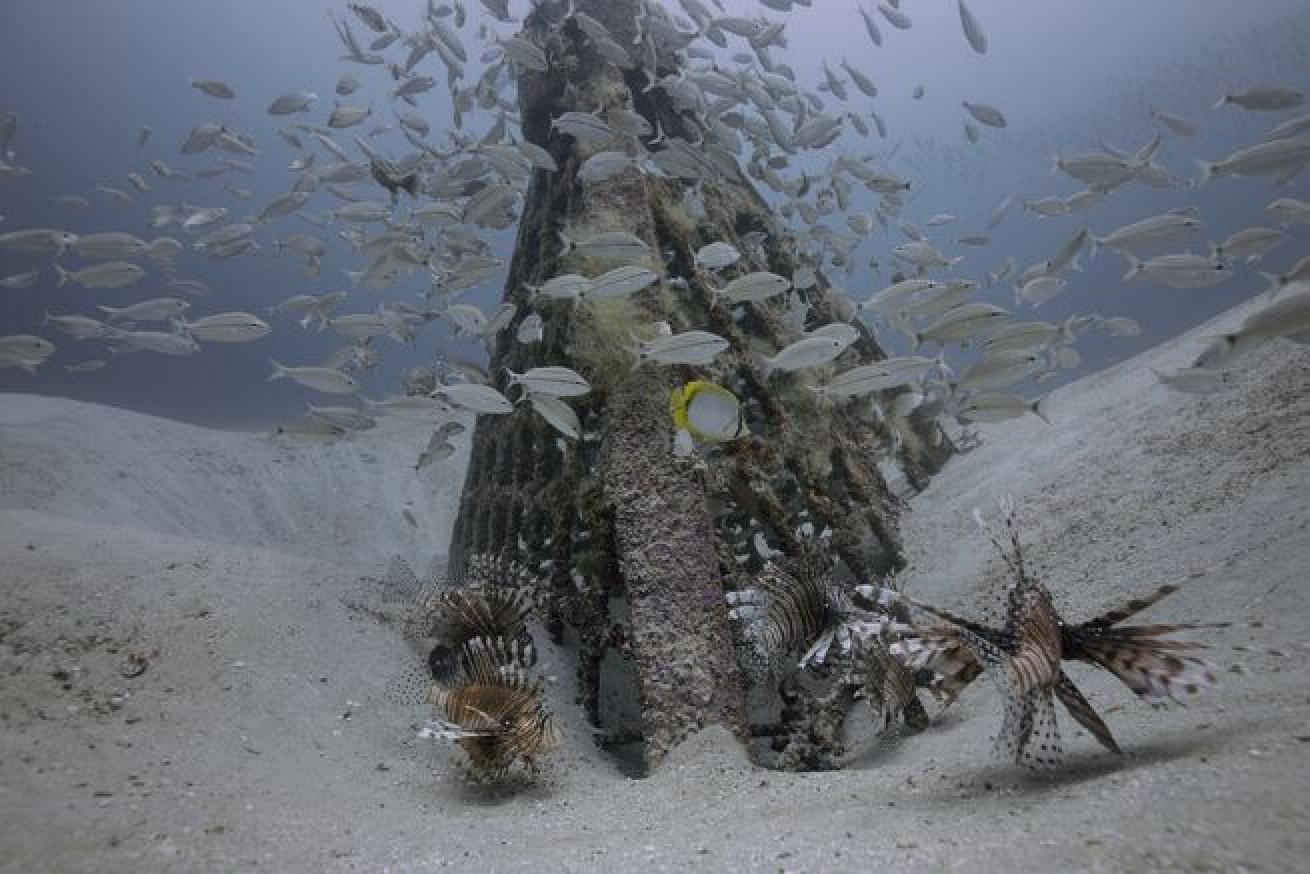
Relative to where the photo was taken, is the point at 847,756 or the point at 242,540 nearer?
the point at 847,756

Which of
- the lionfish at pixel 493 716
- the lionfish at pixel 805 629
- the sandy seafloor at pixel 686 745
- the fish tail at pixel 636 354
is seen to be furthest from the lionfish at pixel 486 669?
the fish tail at pixel 636 354

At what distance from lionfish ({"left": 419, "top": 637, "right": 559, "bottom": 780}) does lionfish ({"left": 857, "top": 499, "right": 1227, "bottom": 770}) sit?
5.26 feet

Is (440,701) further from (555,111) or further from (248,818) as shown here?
(555,111)

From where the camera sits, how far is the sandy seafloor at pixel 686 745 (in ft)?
5.20

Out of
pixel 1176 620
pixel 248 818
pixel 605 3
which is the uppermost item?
pixel 605 3

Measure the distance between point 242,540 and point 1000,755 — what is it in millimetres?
8770

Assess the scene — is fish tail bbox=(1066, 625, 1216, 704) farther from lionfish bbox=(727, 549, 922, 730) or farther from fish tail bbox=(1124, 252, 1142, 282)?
fish tail bbox=(1124, 252, 1142, 282)

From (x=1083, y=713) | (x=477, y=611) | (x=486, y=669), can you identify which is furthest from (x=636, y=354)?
(x=1083, y=713)

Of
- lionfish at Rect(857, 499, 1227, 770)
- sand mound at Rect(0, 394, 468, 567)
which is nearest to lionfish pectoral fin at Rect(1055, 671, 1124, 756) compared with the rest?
lionfish at Rect(857, 499, 1227, 770)

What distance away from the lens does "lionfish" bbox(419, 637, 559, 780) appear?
272 centimetres

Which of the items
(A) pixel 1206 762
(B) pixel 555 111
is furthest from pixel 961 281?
(B) pixel 555 111

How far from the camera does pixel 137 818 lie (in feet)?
6.28

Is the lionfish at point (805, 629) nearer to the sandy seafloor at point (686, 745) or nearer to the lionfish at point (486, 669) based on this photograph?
the sandy seafloor at point (686, 745)

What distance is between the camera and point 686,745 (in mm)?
2852
